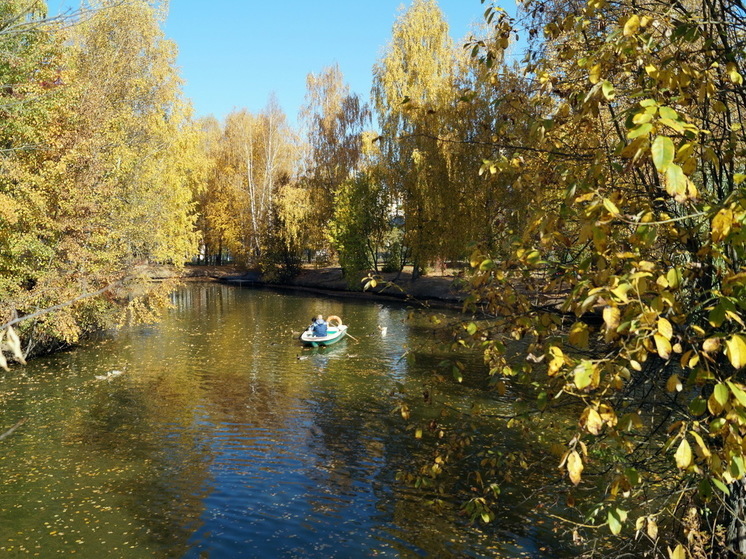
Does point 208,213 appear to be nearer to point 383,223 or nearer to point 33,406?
point 383,223

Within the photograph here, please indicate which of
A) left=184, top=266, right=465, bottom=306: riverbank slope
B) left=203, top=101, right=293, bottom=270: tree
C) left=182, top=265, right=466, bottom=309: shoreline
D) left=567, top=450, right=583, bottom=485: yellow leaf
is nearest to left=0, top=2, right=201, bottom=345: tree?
left=182, top=265, right=466, bottom=309: shoreline

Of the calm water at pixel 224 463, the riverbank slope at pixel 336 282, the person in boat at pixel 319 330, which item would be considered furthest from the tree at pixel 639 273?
the riverbank slope at pixel 336 282

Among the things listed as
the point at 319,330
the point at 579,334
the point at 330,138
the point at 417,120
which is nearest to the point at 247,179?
the point at 330,138

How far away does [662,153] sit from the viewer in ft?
7.64

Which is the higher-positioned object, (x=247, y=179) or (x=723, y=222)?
(x=247, y=179)

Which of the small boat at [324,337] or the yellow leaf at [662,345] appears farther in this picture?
the small boat at [324,337]

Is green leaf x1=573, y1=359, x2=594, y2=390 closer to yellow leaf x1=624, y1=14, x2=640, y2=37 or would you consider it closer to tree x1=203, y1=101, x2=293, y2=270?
yellow leaf x1=624, y1=14, x2=640, y2=37

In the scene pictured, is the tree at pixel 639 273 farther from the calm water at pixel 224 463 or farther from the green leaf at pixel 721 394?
the calm water at pixel 224 463

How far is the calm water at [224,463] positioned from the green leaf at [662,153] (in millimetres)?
2875

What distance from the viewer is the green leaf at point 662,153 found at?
2316 mm

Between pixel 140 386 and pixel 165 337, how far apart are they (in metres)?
8.42

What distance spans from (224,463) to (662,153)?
416 inches

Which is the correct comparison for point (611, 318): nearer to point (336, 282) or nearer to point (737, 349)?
point (737, 349)

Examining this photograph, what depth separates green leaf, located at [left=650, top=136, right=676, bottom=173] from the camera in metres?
2.32
